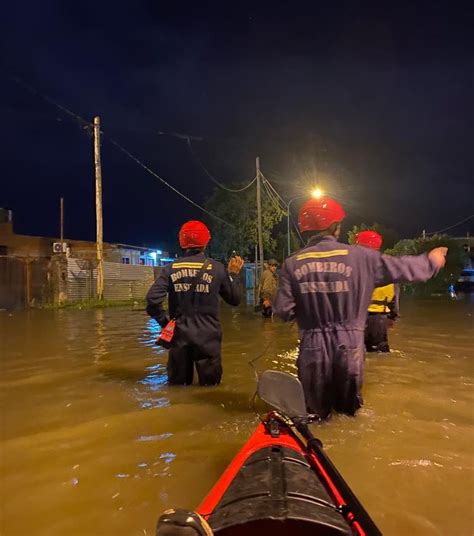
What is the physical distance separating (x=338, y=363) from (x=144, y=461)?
5.18ft

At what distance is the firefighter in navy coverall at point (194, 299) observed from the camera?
5.11 metres

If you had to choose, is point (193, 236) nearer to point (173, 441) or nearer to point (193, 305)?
point (193, 305)

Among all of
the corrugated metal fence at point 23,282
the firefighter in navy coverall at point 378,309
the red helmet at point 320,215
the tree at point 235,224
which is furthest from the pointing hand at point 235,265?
the tree at point 235,224

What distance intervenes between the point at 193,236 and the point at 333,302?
6.48 feet

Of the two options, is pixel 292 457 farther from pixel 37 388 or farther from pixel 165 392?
pixel 37 388

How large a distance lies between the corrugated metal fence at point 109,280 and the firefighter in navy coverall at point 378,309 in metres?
16.0

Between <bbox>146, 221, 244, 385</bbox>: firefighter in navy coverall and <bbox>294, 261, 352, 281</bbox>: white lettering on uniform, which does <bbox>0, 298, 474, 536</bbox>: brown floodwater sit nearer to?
<bbox>146, 221, 244, 385</bbox>: firefighter in navy coverall

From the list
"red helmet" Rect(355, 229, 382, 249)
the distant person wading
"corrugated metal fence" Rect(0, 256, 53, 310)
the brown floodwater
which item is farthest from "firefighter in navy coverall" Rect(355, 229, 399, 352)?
"corrugated metal fence" Rect(0, 256, 53, 310)

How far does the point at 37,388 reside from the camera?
5.95 m

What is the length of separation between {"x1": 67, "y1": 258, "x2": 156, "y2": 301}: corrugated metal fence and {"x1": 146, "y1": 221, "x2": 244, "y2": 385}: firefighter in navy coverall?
1683 centimetres

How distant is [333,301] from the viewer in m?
3.77

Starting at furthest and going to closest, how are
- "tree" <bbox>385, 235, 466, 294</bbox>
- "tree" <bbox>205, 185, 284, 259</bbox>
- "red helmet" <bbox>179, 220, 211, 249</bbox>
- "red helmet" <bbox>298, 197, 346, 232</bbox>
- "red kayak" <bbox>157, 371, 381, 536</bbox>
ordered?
1. "tree" <bbox>205, 185, 284, 259</bbox>
2. "tree" <bbox>385, 235, 466, 294</bbox>
3. "red helmet" <bbox>179, 220, 211, 249</bbox>
4. "red helmet" <bbox>298, 197, 346, 232</bbox>
5. "red kayak" <bbox>157, 371, 381, 536</bbox>

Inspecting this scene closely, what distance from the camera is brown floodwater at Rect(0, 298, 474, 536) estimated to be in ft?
9.39

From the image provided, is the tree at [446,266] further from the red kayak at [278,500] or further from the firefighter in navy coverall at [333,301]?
the red kayak at [278,500]
